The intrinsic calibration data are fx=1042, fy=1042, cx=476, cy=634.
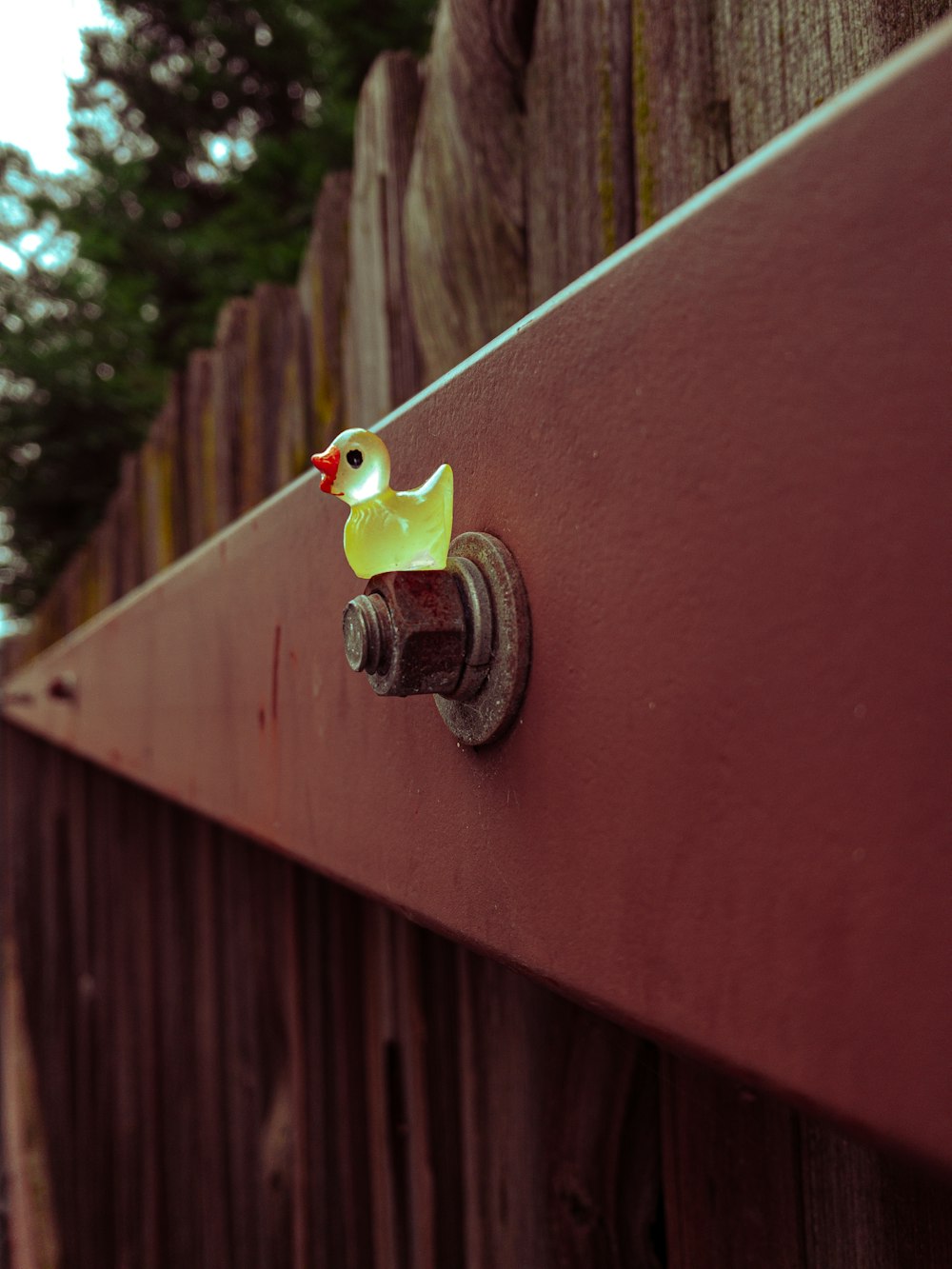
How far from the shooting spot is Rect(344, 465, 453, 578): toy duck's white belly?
33 centimetres

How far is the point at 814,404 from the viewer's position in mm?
204

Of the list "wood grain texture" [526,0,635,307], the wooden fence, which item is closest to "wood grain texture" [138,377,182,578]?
the wooden fence

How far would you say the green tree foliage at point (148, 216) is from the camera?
536 centimetres

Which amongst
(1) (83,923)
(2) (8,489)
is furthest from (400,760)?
(2) (8,489)

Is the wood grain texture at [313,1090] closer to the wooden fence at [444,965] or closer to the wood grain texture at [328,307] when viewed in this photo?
the wooden fence at [444,965]

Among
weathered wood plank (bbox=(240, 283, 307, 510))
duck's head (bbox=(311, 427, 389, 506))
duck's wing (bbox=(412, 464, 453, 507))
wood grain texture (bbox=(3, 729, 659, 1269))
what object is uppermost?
weathered wood plank (bbox=(240, 283, 307, 510))

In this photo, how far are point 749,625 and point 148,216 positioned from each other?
680 cm

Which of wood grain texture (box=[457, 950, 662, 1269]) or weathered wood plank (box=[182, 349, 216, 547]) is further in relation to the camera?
weathered wood plank (box=[182, 349, 216, 547])

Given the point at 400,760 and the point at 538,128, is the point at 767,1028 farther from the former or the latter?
the point at 538,128

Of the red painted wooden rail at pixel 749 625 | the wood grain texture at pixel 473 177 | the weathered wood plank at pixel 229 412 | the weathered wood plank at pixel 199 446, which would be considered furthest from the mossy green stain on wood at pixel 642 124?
the weathered wood plank at pixel 199 446

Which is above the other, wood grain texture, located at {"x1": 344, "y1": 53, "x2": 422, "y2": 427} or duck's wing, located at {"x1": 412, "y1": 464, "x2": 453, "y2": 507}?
wood grain texture, located at {"x1": 344, "y1": 53, "x2": 422, "y2": 427}

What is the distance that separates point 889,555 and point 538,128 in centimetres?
56

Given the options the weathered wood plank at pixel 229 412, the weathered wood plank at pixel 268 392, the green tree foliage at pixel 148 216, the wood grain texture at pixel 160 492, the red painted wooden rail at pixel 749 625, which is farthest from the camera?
the green tree foliage at pixel 148 216

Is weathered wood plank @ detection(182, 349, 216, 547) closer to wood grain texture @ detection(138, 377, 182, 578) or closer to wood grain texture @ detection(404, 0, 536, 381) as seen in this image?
wood grain texture @ detection(138, 377, 182, 578)
